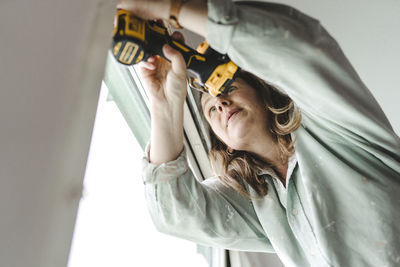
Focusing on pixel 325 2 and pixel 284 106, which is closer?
pixel 284 106

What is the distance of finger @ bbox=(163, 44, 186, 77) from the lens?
52cm

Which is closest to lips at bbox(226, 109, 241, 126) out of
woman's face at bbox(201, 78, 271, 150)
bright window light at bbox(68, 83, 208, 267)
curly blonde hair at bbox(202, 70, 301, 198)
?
woman's face at bbox(201, 78, 271, 150)

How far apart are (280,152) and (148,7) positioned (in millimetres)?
630

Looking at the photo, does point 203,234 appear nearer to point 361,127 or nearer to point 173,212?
point 173,212

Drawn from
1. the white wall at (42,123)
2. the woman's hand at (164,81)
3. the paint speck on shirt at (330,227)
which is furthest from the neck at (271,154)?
the white wall at (42,123)

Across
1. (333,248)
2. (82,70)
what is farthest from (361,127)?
(82,70)

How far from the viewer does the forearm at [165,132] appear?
0.65 metres

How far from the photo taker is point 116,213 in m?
0.97

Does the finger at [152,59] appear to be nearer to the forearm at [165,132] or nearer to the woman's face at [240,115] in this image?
the forearm at [165,132]

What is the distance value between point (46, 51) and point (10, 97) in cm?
6

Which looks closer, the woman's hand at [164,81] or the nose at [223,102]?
the woman's hand at [164,81]

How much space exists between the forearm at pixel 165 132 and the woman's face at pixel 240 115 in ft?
0.68

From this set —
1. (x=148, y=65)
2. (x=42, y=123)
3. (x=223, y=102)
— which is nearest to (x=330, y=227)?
(x=223, y=102)

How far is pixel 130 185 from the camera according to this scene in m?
1.09
